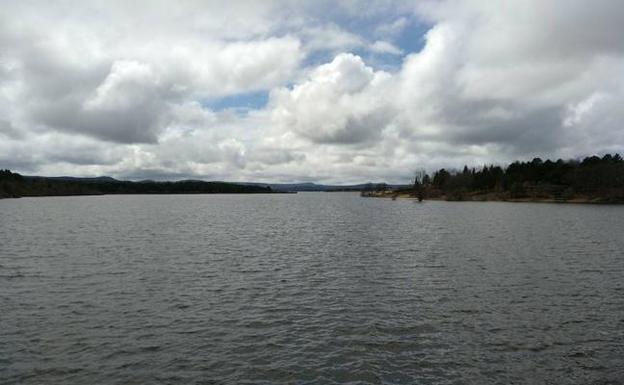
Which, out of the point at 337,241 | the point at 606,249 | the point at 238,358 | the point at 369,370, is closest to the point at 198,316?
the point at 238,358

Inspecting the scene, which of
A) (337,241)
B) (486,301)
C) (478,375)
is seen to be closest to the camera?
(478,375)

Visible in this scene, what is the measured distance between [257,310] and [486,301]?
45.6 ft

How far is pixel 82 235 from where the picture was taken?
64.9m

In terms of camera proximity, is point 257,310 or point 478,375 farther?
point 257,310

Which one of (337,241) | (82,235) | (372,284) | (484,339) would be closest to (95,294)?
(372,284)

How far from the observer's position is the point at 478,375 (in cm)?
1677

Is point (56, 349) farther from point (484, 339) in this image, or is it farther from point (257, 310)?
point (484, 339)

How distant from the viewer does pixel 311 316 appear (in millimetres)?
24406

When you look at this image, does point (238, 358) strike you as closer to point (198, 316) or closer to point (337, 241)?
point (198, 316)

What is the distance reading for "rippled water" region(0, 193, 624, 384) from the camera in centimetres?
1731

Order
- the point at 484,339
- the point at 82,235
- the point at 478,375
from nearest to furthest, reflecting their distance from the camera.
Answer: the point at 478,375 < the point at 484,339 < the point at 82,235

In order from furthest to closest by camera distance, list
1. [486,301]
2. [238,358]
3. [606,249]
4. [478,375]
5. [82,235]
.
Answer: [82,235], [606,249], [486,301], [238,358], [478,375]

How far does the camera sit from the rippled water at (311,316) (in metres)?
17.3

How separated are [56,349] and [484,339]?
18.9 meters
